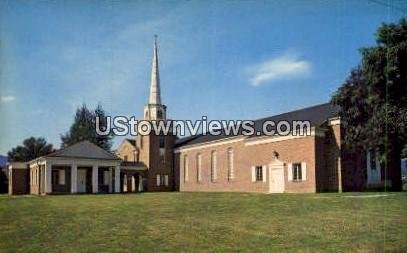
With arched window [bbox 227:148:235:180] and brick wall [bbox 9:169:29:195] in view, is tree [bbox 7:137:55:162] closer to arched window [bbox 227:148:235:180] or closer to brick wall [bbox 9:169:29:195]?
arched window [bbox 227:148:235:180]

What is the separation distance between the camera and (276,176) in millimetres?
35281

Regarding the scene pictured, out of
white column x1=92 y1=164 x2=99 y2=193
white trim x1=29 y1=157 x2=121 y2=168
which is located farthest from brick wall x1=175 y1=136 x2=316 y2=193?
white column x1=92 y1=164 x2=99 y2=193

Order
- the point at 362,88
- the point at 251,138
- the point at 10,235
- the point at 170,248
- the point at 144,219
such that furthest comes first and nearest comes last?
the point at 251,138 < the point at 362,88 < the point at 144,219 < the point at 10,235 < the point at 170,248

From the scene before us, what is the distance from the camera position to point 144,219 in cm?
1466

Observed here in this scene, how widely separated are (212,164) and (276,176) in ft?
41.0

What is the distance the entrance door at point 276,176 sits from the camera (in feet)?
113

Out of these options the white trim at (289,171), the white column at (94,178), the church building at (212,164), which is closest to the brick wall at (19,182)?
the church building at (212,164)

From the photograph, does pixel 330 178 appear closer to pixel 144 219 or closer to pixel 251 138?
pixel 251 138

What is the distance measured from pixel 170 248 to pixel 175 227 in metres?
2.62

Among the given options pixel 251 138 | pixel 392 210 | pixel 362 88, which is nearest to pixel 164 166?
pixel 251 138

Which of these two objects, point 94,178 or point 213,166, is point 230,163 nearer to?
point 213,166

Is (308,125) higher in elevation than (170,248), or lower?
higher

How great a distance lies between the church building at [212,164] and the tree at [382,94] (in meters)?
3.33

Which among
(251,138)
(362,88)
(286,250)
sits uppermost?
(362,88)
